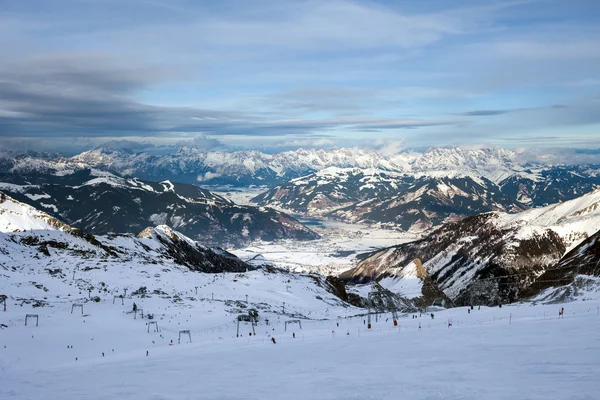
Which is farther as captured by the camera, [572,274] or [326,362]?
[572,274]

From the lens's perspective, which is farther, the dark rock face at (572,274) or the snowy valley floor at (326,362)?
the dark rock face at (572,274)

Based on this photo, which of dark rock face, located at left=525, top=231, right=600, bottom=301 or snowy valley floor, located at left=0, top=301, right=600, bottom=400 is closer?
snowy valley floor, located at left=0, top=301, right=600, bottom=400

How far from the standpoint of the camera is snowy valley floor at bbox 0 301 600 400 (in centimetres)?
3362

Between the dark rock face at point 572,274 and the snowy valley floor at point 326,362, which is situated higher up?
the snowy valley floor at point 326,362

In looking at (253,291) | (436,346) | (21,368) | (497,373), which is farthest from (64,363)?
(253,291)

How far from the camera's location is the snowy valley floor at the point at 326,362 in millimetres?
33625

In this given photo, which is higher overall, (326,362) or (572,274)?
(326,362)

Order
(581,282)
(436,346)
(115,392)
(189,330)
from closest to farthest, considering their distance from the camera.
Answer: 1. (115,392)
2. (436,346)
3. (189,330)
4. (581,282)

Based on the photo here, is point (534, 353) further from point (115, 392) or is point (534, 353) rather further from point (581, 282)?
point (581, 282)

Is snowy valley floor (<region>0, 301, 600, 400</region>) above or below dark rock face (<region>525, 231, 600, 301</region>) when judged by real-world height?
above

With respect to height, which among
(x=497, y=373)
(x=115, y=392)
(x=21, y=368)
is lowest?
(x=21, y=368)

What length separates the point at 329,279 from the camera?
17475cm

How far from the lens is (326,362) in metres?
46.1

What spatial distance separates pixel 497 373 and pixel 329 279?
14035cm
